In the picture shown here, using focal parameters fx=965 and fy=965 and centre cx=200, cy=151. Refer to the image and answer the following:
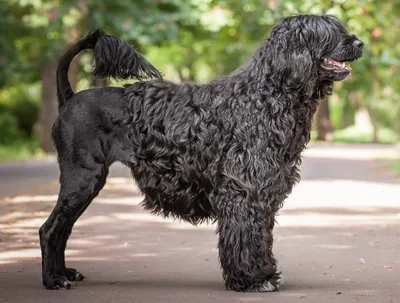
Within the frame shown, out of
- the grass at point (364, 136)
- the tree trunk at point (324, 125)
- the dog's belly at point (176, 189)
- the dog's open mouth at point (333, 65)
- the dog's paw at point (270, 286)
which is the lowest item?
the grass at point (364, 136)

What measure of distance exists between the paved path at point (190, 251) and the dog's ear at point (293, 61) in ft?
5.47

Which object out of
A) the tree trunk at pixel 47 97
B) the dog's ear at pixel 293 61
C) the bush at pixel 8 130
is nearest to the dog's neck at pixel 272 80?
the dog's ear at pixel 293 61

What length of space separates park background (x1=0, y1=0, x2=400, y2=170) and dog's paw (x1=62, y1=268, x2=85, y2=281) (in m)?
12.4

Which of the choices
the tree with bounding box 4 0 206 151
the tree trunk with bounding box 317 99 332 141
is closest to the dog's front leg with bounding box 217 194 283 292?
the tree with bounding box 4 0 206 151

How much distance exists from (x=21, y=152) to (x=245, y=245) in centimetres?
2636

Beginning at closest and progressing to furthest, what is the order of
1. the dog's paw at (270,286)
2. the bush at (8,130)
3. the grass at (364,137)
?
the dog's paw at (270,286), the bush at (8,130), the grass at (364,137)

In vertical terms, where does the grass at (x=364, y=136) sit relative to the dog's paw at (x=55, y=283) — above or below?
below

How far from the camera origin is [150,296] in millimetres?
7438

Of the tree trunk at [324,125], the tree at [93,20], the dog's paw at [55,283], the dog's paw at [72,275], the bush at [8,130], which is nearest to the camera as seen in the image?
the dog's paw at [55,283]

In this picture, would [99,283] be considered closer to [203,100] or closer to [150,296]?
[150,296]

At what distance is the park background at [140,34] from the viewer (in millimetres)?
26786

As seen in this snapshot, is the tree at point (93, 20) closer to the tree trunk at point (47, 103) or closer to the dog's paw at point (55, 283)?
the tree trunk at point (47, 103)

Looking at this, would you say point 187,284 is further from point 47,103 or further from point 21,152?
point 47,103

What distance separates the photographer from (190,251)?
1026 centimetres
